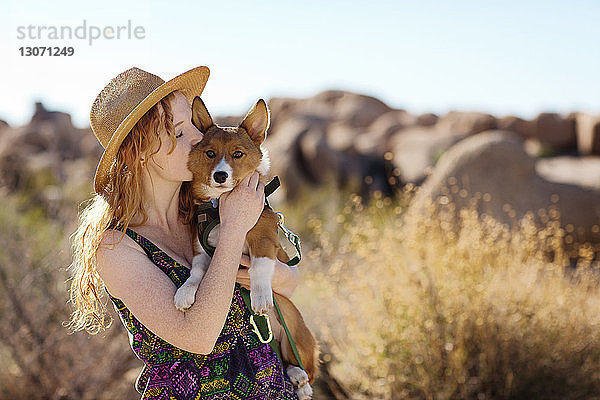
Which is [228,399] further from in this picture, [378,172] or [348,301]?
[378,172]

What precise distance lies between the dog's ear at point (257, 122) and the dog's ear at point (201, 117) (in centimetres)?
A: 15

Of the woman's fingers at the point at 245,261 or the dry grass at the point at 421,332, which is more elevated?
the woman's fingers at the point at 245,261

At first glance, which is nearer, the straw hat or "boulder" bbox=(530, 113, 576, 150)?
the straw hat

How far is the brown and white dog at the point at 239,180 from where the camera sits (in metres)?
2.44

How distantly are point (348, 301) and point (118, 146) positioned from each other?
461 cm

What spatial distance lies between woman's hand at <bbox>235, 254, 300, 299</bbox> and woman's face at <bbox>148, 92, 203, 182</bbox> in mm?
407

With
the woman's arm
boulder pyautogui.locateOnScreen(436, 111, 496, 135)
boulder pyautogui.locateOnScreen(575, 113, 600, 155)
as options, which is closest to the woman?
the woman's arm

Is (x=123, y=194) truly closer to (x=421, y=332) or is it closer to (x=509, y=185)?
(x=421, y=332)

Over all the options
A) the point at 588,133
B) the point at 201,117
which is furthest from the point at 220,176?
the point at 588,133

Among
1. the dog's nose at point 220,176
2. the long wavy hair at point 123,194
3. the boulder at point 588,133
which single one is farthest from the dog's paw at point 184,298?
the boulder at point 588,133

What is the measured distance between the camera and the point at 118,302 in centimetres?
237

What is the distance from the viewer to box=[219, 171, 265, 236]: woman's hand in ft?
7.45

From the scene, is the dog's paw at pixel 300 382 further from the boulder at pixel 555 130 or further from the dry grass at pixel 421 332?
the boulder at pixel 555 130

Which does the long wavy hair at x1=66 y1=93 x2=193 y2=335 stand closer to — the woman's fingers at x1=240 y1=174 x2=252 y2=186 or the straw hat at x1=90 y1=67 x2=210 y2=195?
the straw hat at x1=90 y1=67 x2=210 y2=195
